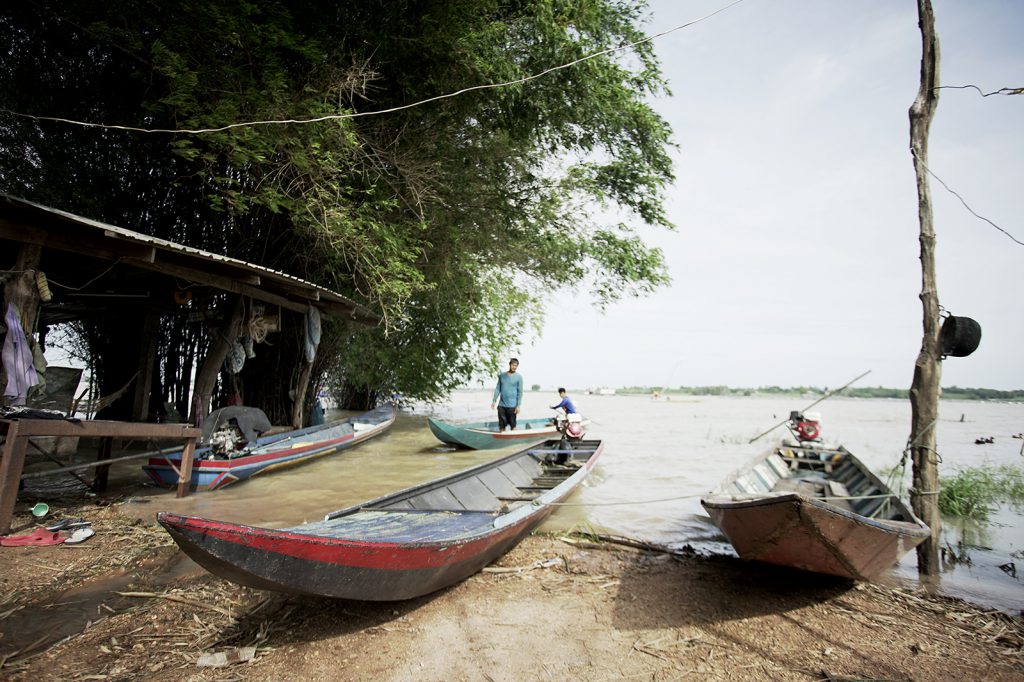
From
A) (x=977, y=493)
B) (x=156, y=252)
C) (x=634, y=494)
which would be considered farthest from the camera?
(x=634, y=494)

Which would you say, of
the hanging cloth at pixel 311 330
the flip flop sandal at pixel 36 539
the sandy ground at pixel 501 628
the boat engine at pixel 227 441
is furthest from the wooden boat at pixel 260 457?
the sandy ground at pixel 501 628

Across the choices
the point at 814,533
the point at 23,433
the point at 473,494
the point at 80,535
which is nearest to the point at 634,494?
the point at 473,494

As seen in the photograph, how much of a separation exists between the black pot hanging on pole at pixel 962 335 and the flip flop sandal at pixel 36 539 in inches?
315

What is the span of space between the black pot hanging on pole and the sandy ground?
88.5 inches

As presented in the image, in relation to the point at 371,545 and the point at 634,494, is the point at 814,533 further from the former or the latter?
the point at 634,494

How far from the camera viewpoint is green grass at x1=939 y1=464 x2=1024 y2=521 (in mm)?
6906

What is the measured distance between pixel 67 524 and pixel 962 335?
8264 mm

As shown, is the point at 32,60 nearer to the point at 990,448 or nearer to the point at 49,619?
the point at 49,619

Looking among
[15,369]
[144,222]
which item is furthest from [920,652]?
[144,222]

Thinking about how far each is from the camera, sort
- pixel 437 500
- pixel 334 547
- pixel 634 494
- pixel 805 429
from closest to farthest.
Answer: pixel 334 547, pixel 437 500, pixel 634 494, pixel 805 429

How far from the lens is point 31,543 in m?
4.12

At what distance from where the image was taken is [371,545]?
279cm

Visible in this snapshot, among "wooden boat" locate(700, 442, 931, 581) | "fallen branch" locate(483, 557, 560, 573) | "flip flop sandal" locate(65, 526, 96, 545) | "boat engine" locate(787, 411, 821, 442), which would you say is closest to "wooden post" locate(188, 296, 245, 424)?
"flip flop sandal" locate(65, 526, 96, 545)

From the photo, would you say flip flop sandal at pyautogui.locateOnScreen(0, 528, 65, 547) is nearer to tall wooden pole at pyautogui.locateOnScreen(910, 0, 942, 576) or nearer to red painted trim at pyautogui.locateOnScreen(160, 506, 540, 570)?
red painted trim at pyautogui.locateOnScreen(160, 506, 540, 570)
